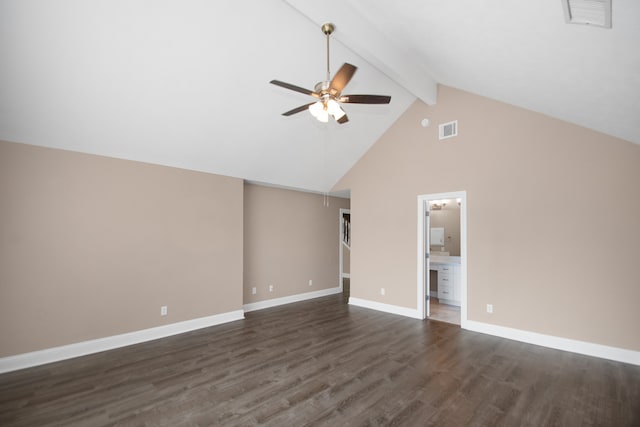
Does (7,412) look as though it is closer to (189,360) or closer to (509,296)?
(189,360)

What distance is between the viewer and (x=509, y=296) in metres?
4.25

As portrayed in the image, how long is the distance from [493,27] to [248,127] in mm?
3164

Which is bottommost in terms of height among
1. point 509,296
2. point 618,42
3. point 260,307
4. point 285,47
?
point 260,307

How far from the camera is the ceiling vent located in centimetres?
168

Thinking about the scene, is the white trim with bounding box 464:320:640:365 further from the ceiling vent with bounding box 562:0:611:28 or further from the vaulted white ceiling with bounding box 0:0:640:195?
the ceiling vent with bounding box 562:0:611:28

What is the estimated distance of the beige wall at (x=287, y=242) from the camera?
590cm

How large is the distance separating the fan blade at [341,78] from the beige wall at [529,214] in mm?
3137

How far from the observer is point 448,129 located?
499cm

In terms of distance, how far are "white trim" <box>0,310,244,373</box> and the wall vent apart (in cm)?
494

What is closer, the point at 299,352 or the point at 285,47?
the point at 285,47

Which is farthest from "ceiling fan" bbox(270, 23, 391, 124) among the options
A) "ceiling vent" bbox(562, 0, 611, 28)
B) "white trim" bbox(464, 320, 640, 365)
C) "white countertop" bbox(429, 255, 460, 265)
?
"white countertop" bbox(429, 255, 460, 265)

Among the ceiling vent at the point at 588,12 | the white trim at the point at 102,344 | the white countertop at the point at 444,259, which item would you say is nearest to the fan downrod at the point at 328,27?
the ceiling vent at the point at 588,12

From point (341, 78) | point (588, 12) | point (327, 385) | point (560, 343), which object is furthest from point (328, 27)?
point (560, 343)

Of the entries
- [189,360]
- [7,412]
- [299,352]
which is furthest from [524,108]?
[7,412]
